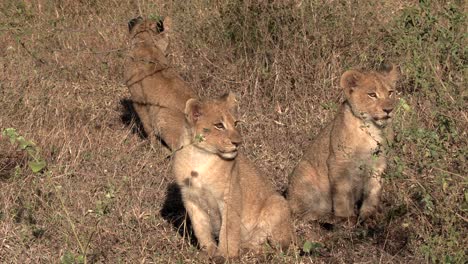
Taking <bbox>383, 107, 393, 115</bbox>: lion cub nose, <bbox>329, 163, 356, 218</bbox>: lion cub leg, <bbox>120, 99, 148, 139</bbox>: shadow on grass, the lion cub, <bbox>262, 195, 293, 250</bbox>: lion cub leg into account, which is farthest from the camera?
<bbox>120, 99, 148, 139</bbox>: shadow on grass

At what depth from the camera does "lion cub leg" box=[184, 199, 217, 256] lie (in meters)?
6.48

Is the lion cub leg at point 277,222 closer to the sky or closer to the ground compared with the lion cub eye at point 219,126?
closer to the ground

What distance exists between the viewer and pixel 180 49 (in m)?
10.6


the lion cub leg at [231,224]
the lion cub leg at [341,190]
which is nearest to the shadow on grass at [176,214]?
the lion cub leg at [231,224]

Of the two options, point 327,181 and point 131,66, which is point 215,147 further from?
point 131,66

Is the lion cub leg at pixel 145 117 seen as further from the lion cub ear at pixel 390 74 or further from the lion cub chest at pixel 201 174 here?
the lion cub chest at pixel 201 174

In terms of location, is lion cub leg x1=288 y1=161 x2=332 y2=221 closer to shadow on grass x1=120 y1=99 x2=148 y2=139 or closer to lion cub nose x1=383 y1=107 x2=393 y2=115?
lion cub nose x1=383 y1=107 x2=393 y2=115

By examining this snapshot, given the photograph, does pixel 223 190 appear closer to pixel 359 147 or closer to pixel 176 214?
pixel 176 214

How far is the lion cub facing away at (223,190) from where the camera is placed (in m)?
6.28

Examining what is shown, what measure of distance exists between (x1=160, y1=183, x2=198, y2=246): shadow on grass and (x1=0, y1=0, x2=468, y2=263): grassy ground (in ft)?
0.06

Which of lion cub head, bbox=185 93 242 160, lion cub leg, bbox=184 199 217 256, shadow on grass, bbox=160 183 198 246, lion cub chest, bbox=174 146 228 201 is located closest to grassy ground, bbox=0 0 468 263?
shadow on grass, bbox=160 183 198 246

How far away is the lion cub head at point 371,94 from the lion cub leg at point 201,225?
1847 millimetres

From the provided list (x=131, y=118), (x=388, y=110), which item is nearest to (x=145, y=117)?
(x=131, y=118)

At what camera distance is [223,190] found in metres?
6.27
